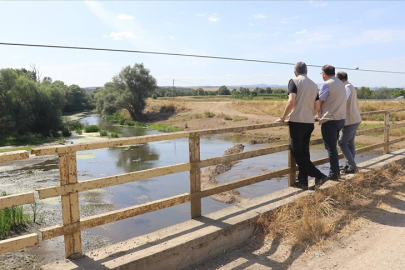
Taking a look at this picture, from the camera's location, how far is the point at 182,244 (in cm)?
367

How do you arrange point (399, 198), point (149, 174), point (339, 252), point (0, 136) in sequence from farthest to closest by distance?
point (0, 136) < point (399, 198) < point (339, 252) < point (149, 174)

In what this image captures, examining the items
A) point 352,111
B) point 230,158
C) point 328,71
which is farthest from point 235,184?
point 352,111

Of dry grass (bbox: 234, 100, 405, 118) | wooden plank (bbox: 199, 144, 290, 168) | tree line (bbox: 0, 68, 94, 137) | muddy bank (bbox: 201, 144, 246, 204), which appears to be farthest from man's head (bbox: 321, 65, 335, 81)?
dry grass (bbox: 234, 100, 405, 118)

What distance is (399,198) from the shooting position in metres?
6.00

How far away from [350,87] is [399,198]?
79.6 inches

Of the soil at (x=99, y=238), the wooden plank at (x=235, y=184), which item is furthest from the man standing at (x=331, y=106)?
the soil at (x=99, y=238)

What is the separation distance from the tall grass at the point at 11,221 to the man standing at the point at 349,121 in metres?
7.98

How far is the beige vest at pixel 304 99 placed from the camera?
203 inches

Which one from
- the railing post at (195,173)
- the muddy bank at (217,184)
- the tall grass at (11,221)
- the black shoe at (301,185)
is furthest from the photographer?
the muddy bank at (217,184)

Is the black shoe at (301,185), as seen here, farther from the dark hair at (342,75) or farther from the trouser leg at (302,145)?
the dark hair at (342,75)

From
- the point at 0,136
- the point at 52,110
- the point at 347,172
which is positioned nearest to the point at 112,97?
the point at 52,110

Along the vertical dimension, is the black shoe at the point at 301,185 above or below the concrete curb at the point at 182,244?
above

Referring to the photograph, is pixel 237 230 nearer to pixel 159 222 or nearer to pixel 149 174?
pixel 149 174

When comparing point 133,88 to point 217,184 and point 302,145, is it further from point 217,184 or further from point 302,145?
point 302,145
